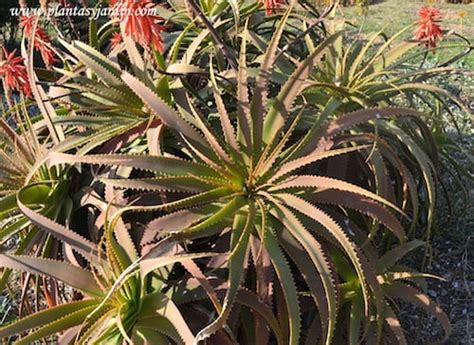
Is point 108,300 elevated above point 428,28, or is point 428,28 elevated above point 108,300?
point 428,28

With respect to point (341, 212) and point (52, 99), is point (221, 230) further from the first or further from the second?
point (52, 99)

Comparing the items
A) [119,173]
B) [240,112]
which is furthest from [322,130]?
[119,173]

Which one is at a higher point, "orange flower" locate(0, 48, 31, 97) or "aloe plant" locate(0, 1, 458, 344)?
"orange flower" locate(0, 48, 31, 97)

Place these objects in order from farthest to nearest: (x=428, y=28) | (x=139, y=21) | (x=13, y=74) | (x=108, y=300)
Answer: (x=428, y=28) → (x=13, y=74) → (x=139, y=21) → (x=108, y=300)

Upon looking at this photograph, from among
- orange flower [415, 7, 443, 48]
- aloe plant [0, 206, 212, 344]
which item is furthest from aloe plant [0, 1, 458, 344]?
orange flower [415, 7, 443, 48]

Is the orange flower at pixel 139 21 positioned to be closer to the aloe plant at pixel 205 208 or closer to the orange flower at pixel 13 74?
the aloe plant at pixel 205 208

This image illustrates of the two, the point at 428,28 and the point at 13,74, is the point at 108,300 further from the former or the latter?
the point at 428,28

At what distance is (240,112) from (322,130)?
231mm

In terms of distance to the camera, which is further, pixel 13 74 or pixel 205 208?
pixel 13 74

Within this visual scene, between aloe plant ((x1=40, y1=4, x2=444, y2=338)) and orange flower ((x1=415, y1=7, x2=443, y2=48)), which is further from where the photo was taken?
orange flower ((x1=415, y1=7, x2=443, y2=48))

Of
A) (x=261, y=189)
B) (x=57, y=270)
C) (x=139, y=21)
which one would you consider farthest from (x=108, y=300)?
(x=139, y=21)

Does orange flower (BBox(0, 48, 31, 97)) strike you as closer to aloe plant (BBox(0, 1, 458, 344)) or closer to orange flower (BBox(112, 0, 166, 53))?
aloe plant (BBox(0, 1, 458, 344))

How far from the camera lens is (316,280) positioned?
70.1 inches

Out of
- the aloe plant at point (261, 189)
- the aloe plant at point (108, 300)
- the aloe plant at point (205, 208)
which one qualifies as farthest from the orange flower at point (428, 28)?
the aloe plant at point (108, 300)
